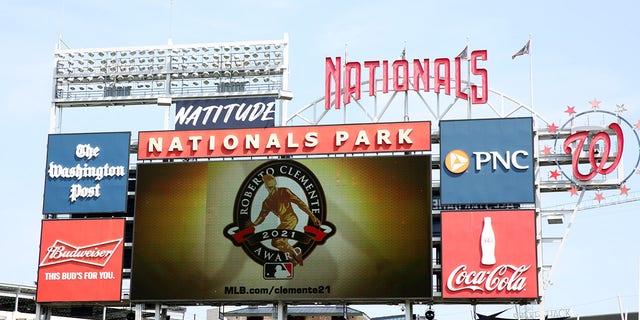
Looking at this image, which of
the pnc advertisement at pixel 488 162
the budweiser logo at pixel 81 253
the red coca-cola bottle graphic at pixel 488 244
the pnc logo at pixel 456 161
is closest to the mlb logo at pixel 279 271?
the budweiser logo at pixel 81 253

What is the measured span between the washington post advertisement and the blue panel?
2.10m

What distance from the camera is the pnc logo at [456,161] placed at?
43781mm

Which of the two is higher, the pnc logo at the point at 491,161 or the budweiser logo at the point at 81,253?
the pnc logo at the point at 491,161

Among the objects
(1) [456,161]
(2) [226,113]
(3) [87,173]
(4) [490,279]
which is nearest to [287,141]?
(2) [226,113]

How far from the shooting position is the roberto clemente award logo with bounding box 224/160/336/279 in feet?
144

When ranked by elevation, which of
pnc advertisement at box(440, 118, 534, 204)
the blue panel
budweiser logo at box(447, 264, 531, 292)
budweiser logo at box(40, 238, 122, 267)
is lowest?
budweiser logo at box(447, 264, 531, 292)

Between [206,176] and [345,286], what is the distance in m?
7.74

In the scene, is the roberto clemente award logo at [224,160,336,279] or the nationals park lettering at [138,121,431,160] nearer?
the roberto clemente award logo at [224,160,336,279]

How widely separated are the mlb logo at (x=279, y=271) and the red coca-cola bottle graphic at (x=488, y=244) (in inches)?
314

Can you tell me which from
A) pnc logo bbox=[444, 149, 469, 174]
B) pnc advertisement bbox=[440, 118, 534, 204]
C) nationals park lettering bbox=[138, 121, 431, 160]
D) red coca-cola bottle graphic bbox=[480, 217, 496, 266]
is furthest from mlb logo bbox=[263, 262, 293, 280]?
red coca-cola bottle graphic bbox=[480, 217, 496, 266]

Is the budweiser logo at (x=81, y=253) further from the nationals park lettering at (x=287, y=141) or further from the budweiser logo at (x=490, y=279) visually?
the budweiser logo at (x=490, y=279)

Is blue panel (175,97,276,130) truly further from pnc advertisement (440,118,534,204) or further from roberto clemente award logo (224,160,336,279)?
pnc advertisement (440,118,534,204)

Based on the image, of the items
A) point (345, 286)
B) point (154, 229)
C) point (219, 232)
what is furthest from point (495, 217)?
point (154, 229)

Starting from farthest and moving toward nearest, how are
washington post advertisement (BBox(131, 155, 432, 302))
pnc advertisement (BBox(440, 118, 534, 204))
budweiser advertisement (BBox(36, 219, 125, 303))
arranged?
budweiser advertisement (BBox(36, 219, 125, 303))
pnc advertisement (BBox(440, 118, 534, 204))
washington post advertisement (BBox(131, 155, 432, 302))
